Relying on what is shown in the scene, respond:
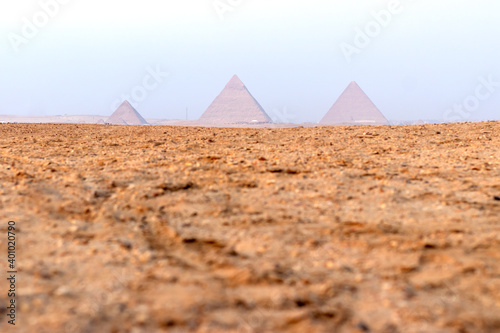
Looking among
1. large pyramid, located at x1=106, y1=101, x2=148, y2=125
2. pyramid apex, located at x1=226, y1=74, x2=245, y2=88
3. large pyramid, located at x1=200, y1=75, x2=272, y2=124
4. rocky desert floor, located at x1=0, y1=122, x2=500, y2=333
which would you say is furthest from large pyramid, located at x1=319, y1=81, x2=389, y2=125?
rocky desert floor, located at x1=0, y1=122, x2=500, y2=333

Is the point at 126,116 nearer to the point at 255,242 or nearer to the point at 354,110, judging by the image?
the point at 354,110

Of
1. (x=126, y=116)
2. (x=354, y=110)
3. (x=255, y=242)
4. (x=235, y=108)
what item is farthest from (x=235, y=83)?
(x=255, y=242)

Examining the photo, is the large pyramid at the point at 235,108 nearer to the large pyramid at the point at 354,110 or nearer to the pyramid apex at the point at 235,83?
the pyramid apex at the point at 235,83

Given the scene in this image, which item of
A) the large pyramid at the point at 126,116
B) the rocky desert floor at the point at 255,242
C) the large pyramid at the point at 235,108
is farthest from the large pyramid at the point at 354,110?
the rocky desert floor at the point at 255,242

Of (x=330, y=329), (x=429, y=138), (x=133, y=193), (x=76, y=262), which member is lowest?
(x=330, y=329)

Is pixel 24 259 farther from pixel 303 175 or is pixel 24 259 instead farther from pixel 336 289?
pixel 303 175

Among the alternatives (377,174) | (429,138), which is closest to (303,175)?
(377,174)
